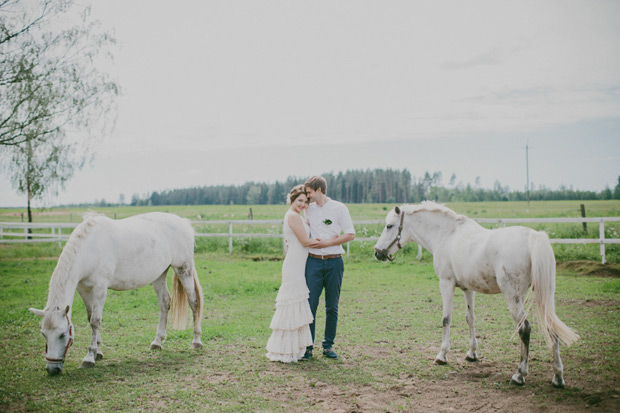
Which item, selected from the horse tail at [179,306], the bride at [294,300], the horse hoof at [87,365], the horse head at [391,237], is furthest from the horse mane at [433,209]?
the horse hoof at [87,365]

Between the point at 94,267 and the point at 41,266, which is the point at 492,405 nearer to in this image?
the point at 94,267

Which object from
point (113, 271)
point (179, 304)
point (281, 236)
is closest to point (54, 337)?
point (113, 271)

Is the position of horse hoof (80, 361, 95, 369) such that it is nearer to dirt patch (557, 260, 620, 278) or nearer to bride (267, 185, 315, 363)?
bride (267, 185, 315, 363)

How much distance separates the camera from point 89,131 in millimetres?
13172

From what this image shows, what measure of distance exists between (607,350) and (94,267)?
6.32 m

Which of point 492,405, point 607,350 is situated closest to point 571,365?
point 607,350

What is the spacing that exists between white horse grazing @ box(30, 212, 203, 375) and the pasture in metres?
0.40

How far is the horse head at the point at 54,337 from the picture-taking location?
4656mm

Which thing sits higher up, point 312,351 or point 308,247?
point 308,247

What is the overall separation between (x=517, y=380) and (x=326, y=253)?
2429 mm

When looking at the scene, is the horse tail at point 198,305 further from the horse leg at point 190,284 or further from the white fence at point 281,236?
the white fence at point 281,236

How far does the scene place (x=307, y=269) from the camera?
5.39 meters

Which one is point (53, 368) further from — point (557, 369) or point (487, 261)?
point (557, 369)

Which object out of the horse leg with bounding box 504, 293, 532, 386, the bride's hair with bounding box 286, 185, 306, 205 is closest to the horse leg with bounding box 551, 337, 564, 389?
the horse leg with bounding box 504, 293, 532, 386
